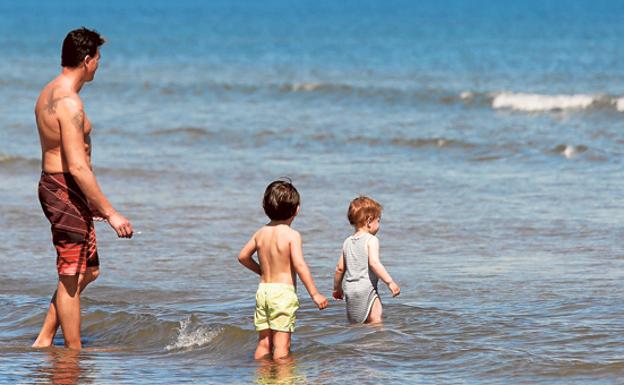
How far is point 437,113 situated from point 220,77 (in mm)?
11368

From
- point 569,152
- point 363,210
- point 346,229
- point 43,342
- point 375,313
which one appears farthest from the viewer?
point 569,152

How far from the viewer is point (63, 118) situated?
608cm

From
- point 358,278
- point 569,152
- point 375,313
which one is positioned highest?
point 569,152

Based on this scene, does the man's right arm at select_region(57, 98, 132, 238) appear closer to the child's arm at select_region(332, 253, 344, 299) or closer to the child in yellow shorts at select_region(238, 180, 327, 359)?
the child in yellow shorts at select_region(238, 180, 327, 359)

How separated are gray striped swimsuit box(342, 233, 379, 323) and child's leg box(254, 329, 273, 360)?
825 millimetres

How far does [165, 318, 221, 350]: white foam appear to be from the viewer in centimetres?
698

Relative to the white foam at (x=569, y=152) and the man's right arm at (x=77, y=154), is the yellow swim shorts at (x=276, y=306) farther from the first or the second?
the white foam at (x=569, y=152)

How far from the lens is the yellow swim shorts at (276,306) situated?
6223mm

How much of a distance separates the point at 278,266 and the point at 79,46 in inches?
60.3

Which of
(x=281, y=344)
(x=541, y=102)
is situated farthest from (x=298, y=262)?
(x=541, y=102)

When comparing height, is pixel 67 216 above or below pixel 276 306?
above

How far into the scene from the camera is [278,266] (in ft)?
20.5

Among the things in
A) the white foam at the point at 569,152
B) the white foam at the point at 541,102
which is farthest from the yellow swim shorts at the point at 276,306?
the white foam at the point at 541,102

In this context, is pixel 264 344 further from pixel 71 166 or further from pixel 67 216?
pixel 71 166
